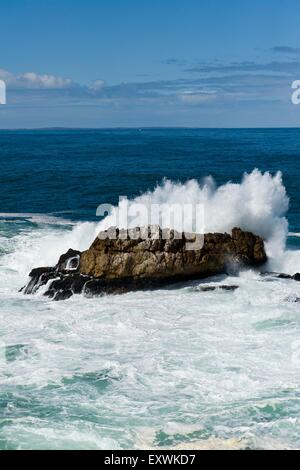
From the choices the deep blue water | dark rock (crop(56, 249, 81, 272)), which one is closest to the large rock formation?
dark rock (crop(56, 249, 81, 272))

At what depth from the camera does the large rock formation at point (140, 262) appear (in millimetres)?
22453

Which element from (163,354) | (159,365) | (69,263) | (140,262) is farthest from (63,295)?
(159,365)

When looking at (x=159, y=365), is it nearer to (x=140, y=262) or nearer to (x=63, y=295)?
(x=140, y=262)

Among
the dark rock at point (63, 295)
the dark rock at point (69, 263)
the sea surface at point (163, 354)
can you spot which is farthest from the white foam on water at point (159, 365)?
the dark rock at point (69, 263)

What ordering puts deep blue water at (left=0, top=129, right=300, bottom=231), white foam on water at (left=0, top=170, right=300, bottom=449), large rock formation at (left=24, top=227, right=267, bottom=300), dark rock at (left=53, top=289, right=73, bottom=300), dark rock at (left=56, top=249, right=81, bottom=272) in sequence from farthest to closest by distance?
deep blue water at (left=0, top=129, right=300, bottom=231) → dark rock at (left=56, top=249, right=81, bottom=272) → large rock formation at (left=24, top=227, right=267, bottom=300) → dark rock at (left=53, top=289, right=73, bottom=300) → white foam on water at (left=0, top=170, right=300, bottom=449)

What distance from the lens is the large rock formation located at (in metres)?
22.5

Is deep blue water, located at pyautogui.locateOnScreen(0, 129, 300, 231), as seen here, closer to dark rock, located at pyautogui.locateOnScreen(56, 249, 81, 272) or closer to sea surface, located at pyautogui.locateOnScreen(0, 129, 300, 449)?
sea surface, located at pyautogui.locateOnScreen(0, 129, 300, 449)

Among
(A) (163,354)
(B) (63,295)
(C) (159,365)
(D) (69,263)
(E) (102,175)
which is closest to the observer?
(C) (159,365)

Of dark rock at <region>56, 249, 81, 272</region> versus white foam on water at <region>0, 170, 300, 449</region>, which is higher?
dark rock at <region>56, 249, 81, 272</region>

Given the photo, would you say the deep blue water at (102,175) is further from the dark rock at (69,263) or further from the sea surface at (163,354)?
the dark rock at (69,263)

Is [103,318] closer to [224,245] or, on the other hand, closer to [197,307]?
[197,307]

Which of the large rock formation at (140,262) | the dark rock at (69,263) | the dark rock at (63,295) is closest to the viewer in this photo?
the dark rock at (63,295)

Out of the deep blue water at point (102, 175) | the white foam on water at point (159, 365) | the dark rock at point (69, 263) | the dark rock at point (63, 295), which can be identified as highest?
the deep blue water at point (102, 175)

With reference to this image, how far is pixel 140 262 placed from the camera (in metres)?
22.4
